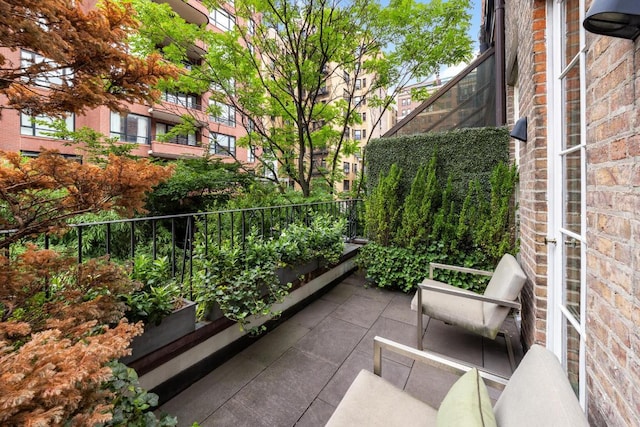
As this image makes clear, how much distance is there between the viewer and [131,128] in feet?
43.6

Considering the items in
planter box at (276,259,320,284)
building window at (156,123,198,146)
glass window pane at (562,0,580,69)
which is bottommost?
planter box at (276,259,320,284)

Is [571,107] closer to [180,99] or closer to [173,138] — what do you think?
[180,99]

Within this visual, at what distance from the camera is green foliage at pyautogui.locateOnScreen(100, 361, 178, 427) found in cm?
106

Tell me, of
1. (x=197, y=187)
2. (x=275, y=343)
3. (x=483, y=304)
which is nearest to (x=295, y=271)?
(x=275, y=343)

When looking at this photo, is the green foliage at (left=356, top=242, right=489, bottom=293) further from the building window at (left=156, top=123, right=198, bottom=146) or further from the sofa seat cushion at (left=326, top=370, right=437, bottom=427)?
the building window at (left=156, top=123, right=198, bottom=146)

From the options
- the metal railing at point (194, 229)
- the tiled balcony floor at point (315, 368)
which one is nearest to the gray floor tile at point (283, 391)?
the tiled balcony floor at point (315, 368)

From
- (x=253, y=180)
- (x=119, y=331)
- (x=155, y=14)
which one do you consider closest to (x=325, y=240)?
(x=119, y=331)

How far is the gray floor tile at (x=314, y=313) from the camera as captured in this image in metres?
2.82

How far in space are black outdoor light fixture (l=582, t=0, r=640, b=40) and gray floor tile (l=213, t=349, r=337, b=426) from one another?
2.24m

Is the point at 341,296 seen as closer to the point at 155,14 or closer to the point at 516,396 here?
the point at 516,396

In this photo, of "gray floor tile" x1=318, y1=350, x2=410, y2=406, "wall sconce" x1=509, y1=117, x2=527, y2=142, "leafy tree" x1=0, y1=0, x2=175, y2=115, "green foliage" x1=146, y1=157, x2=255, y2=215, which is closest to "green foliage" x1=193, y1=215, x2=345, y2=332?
"gray floor tile" x1=318, y1=350, x2=410, y2=406

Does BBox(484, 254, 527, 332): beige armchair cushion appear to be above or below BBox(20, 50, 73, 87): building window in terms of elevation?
below

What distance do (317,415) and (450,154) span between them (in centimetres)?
344

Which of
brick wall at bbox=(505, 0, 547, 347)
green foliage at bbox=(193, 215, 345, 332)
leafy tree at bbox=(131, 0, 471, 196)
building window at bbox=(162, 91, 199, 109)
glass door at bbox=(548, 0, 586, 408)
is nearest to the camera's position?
glass door at bbox=(548, 0, 586, 408)
